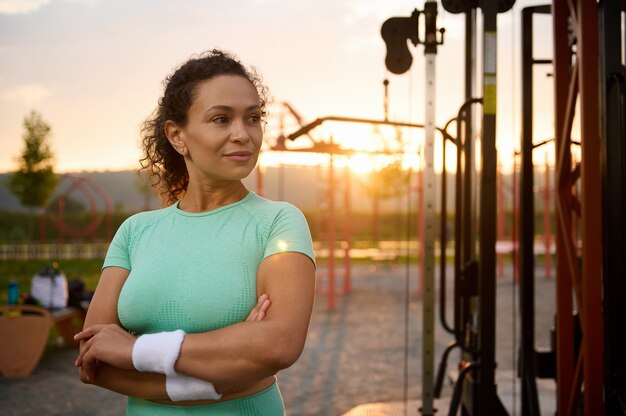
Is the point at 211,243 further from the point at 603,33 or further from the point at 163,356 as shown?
the point at 603,33

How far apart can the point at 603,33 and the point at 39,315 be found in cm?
512

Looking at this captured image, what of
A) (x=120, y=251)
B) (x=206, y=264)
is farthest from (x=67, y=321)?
(x=206, y=264)

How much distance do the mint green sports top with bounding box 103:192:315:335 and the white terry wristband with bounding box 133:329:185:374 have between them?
4 cm

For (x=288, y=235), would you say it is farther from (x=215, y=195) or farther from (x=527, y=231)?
(x=527, y=231)

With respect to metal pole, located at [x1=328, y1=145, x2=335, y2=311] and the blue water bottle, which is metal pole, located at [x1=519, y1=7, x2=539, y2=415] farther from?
metal pole, located at [x1=328, y1=145, x2=335, y2=311]

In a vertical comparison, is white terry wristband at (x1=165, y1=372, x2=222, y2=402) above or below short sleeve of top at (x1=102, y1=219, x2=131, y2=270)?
below

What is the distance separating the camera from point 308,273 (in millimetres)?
1171

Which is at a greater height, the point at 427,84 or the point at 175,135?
the point at 427,84

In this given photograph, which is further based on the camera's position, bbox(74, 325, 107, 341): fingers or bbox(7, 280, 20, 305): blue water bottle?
bbox(7, 280, 20, 305): blue water bottle

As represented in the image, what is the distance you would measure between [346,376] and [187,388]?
423cm

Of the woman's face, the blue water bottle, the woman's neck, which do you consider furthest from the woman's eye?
the blue water bottle

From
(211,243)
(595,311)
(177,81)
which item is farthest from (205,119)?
(595,311)

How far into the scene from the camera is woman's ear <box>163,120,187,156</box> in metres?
1.33

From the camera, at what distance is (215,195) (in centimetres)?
131
